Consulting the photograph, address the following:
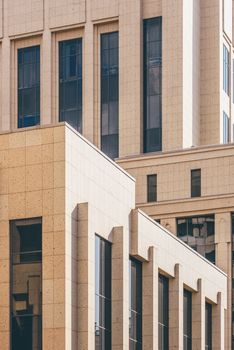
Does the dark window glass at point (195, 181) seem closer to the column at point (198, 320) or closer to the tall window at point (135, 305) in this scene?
the column at point (198, 320)

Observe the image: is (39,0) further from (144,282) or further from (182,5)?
(144,282)

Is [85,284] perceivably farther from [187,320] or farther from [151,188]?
[151,188]

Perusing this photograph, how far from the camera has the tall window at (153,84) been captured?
98.6 metres

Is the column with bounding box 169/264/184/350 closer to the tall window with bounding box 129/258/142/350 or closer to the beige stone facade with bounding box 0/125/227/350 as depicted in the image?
the tall window with bounding box 129/258/142/350

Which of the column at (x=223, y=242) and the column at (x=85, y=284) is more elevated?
the column at (x=223, y=242)

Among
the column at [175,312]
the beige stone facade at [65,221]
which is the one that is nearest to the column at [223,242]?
the column at [175,312]

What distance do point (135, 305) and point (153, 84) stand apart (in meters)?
33.1

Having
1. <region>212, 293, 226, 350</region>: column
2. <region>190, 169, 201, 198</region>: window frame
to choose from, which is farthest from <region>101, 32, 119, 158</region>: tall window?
<region>212, 293, 226, 350</region>: column

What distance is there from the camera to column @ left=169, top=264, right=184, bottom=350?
2896 inches

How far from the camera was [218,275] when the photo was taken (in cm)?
8369

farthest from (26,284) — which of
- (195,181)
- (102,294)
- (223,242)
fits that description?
(195,181)

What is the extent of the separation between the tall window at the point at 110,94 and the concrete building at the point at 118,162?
0.09 meters

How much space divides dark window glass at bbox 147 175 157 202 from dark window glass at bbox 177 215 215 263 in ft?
9.42

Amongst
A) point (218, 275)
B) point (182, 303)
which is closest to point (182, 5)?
point (218, 275)
